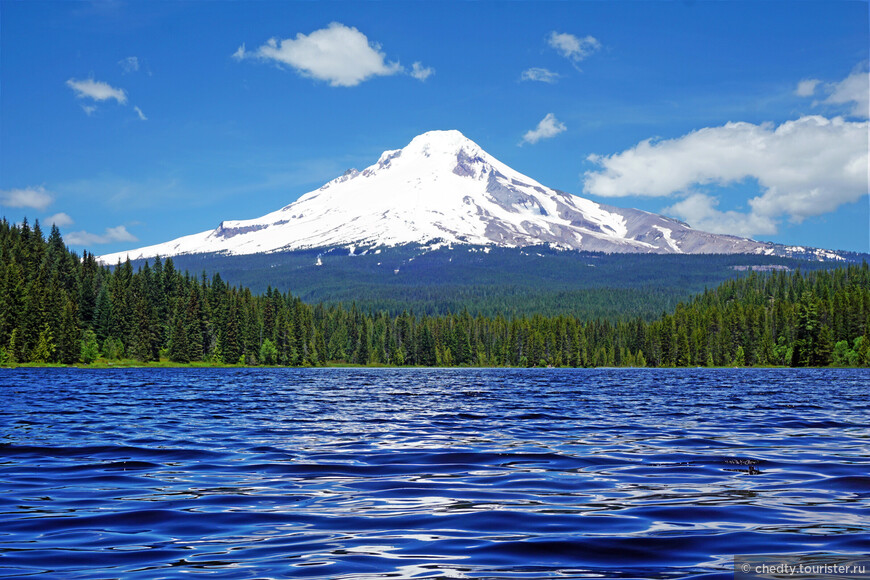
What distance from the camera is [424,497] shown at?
651 inches

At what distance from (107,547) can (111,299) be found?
177459 millimetres

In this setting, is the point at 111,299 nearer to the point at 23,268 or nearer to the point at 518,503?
the point at 23,268

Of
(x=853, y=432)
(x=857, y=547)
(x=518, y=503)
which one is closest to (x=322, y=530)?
(x=518, y=503)

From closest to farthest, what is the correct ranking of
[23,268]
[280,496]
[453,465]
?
[280,496]
[453,465]
[23,268]

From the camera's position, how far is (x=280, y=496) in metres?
16.7

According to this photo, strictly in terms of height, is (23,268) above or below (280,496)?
above

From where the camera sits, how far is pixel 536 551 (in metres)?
11.9

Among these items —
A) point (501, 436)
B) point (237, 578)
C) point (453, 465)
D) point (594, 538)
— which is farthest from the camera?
point (501, 436)

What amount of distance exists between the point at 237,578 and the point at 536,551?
4.27 meters

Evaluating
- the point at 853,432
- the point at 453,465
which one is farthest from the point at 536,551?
the point at 853,432

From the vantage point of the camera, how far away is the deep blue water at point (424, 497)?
1143 cm

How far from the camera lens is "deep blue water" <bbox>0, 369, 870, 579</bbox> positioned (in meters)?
11.4

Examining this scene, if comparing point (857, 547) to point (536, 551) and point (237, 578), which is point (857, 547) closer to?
point (536, 551)

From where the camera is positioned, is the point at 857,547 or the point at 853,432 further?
the point at 853,432
